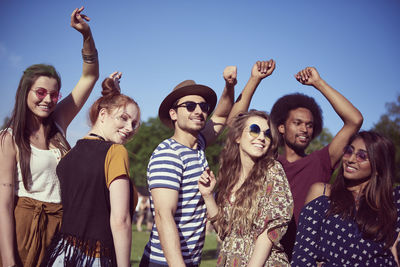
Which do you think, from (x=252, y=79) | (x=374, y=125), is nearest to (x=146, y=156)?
(x=374, y=125)

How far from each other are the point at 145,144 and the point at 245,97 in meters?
47.2

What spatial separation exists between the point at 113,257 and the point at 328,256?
196 centimetres

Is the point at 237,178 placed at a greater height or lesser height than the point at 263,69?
lesser

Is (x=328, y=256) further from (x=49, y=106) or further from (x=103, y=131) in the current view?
(x=49, y=106)

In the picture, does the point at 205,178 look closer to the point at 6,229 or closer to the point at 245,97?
the point at 245,97

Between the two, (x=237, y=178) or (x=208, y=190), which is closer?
(x=208, y=190)

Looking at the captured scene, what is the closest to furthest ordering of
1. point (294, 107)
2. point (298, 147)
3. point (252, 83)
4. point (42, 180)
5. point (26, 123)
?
point (42, 180)
point (26, 123)
point (252, 83)
point (298, 147)
point (294, 107)

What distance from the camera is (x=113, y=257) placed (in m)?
3.04

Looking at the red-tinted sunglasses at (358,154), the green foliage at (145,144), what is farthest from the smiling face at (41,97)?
the green foliage at (145,144)

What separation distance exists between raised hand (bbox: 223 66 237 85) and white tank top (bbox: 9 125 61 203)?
206 cm

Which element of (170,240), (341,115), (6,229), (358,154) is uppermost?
(341,115)

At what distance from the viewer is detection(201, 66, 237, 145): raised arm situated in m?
4.27

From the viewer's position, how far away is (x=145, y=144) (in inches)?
1999

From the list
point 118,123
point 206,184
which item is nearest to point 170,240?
point 206,184
